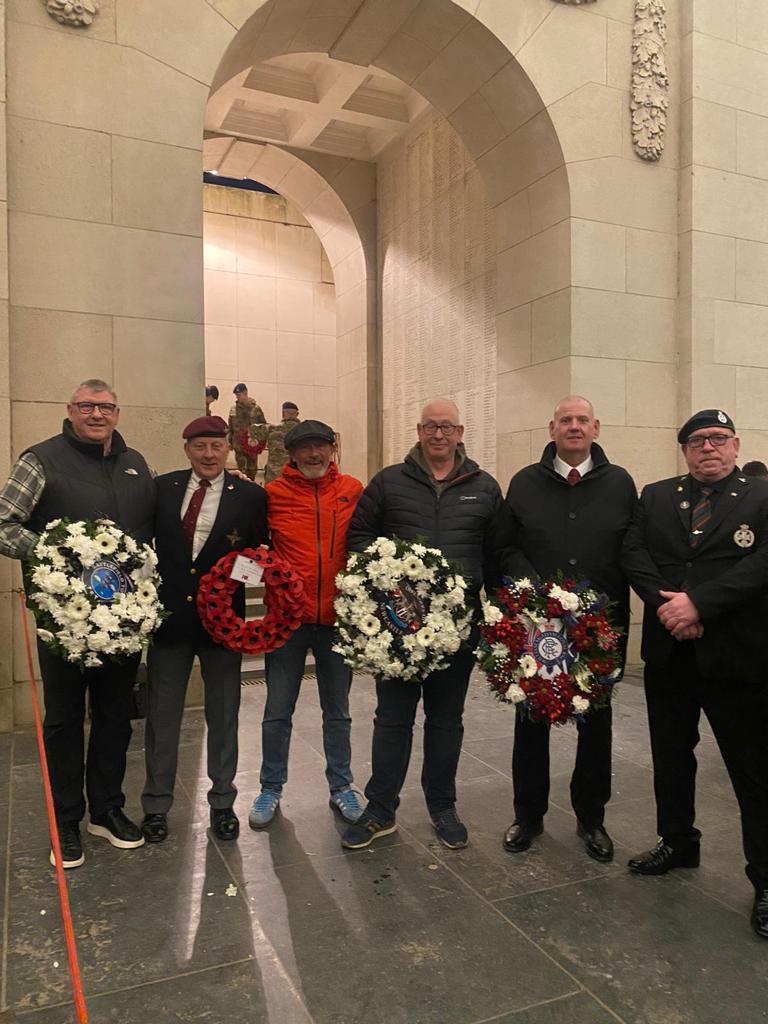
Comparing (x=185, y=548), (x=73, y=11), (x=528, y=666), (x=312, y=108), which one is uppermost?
(x=312, y=108)

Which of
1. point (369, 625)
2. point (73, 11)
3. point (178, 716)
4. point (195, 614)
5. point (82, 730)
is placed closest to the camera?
point (369, 625)

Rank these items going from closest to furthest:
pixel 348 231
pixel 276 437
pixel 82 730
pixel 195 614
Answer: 1. pixel 82 730
2. pixel 195 614
3. pixel 276 437
4. pixel 348 231

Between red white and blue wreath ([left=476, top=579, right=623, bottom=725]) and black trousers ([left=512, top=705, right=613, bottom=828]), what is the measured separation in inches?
10.4

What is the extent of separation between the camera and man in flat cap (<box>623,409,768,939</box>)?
307 cm

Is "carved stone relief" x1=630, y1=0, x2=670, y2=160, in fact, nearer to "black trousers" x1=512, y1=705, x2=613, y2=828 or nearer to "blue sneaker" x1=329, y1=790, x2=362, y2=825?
"black trousers" x1=512, y1=705, x2=613, y2=828

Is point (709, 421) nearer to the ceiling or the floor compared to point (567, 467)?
nearer to the ceiling

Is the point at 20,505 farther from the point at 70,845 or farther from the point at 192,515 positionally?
the point at 70,845

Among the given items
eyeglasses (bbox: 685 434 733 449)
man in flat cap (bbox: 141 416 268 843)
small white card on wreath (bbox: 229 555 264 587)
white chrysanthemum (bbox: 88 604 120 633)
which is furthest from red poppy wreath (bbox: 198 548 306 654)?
eyeglasses (bbox: 685 434 733 449)

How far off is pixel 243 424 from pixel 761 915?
1006 centimetres

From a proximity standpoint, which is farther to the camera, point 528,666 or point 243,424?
point 243,424

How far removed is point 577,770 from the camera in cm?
366

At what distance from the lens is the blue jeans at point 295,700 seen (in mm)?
3886

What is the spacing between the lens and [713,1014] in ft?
8.16

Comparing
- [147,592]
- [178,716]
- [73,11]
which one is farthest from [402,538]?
[73,11]
